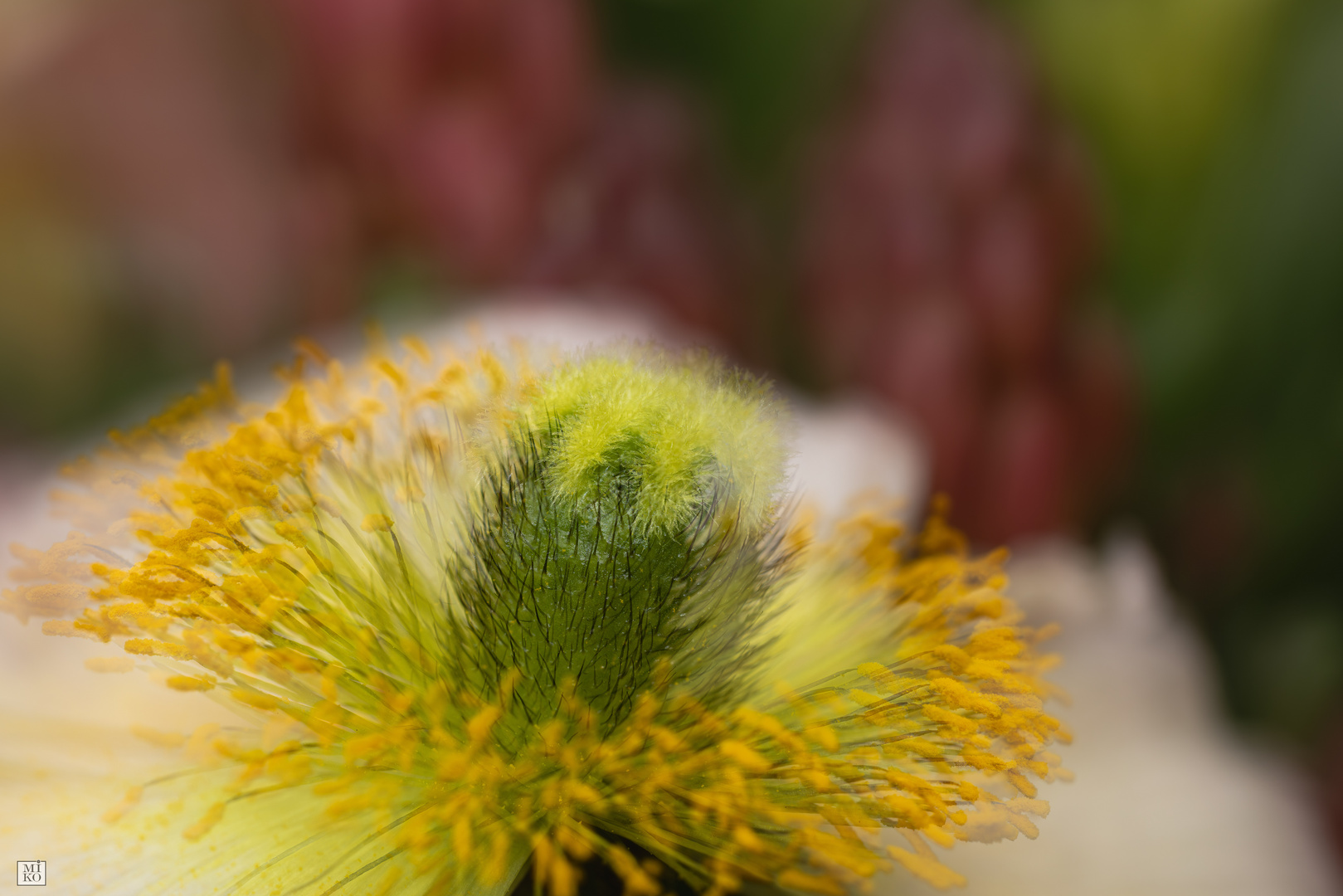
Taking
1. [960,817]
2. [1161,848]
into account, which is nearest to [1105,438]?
[1161,848]

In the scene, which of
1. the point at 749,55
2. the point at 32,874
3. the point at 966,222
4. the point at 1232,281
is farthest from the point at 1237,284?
the point at 32,874

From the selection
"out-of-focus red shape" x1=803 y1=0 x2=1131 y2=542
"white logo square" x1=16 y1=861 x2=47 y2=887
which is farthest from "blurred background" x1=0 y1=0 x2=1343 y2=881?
"white logo square" x1=16 y1=861 x2=47 y2=887

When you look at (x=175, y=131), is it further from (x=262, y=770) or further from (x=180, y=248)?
(x=262, y=770)

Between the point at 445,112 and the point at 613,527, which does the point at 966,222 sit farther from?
the point at 613,527

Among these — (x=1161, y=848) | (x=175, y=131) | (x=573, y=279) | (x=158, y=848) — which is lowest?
(x=158, y=848)

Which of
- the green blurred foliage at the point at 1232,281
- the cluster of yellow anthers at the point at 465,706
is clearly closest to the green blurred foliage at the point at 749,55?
the green blurred foliage at the point at 1232,281
